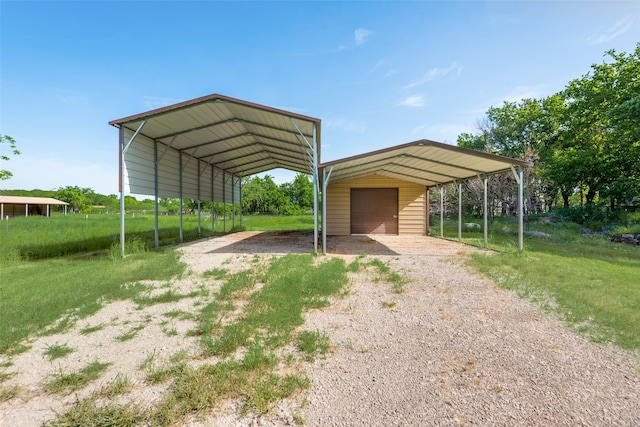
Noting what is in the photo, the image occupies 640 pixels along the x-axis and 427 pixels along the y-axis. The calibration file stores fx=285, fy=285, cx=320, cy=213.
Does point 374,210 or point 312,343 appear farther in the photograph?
point 374,210

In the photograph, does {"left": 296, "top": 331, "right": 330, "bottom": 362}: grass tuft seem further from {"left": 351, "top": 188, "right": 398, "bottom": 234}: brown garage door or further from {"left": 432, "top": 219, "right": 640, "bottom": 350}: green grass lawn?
{"left": 351, "top": 188, "right": 398, "bottom": 234}: brown garage door

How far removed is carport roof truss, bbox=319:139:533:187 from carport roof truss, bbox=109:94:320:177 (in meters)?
1.46

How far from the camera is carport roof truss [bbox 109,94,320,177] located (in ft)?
23.0

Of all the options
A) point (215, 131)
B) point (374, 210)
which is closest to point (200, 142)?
point (215, 131)

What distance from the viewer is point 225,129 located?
29.6ft

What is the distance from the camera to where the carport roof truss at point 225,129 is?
276 inches

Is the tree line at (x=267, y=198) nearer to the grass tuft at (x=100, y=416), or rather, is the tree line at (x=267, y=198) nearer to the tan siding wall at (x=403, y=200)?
the tan siding wall at (x=403, y=200)

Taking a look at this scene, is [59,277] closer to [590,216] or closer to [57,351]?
[57,351]

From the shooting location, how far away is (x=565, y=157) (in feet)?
57.4

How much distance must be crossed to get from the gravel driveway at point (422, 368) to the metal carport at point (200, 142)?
4.18 metres

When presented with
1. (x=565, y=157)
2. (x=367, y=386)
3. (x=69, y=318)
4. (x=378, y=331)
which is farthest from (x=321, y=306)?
(x=565, y=157)

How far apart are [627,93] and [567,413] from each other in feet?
64.7

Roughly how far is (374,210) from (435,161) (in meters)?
5.01

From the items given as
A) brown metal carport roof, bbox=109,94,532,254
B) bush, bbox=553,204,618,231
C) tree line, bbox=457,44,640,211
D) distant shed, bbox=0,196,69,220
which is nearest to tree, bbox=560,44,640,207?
tree line, bbox=457,44,640,211
